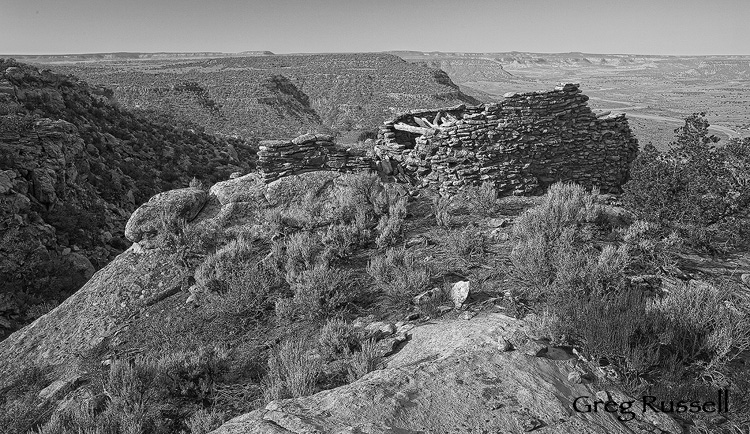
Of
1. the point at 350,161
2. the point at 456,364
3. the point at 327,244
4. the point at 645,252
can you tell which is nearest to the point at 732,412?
the point at 456,364

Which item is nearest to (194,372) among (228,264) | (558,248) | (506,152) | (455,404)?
(228,264)

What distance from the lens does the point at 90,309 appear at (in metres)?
5.95

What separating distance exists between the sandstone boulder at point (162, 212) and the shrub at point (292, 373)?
415 centimetres

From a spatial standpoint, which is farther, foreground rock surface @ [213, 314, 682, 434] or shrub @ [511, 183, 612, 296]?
shrub @ [511, 183, 612, 296]

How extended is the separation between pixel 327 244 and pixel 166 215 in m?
2.99

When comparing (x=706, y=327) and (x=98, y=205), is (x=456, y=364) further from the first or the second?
(x=98, y=205)

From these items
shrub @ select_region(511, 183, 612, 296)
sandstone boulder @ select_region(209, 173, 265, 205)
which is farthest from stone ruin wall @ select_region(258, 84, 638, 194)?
shrub @ select_region(511, 183, 612, 296)

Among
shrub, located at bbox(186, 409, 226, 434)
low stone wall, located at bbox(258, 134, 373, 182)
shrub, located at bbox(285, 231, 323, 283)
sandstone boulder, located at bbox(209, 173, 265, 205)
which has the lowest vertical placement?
shrub, located at bbox(186, 409, 226, 434)

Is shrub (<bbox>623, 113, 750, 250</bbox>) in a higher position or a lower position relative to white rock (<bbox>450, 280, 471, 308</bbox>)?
higher

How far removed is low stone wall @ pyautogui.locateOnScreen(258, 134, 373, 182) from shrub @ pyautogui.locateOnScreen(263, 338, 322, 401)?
741cm

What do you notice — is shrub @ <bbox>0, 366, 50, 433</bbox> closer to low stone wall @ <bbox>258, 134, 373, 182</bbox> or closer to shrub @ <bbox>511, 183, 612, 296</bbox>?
shrub @ <bbox>511, 183, 612, 296</bbox>

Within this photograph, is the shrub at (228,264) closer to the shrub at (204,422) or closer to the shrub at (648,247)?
the shrub at (204,422)

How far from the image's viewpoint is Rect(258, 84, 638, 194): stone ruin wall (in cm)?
1148

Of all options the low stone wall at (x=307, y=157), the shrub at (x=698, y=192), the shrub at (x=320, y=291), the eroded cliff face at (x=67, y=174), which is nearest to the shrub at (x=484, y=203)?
the shrub at (x=698, y=192)
